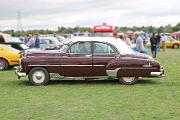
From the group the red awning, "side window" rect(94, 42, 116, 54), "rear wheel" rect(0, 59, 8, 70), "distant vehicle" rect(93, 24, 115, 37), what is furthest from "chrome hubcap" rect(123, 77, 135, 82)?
the red awning

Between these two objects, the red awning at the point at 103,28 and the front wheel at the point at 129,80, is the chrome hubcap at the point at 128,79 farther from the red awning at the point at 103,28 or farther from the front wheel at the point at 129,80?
the red awning at the point at 103,28

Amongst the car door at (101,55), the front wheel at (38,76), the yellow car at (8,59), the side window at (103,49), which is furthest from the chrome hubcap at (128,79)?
the yellow car at (8,59)

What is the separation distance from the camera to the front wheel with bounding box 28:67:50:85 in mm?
15070

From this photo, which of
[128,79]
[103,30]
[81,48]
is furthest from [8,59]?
[103,30]

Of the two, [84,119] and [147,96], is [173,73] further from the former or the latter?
[84,119]

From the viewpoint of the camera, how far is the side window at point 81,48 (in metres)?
15.1

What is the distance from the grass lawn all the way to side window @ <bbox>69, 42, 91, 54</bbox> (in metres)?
1.06

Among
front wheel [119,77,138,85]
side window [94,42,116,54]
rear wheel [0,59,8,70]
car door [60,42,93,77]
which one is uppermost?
side window [94,42,116,54]

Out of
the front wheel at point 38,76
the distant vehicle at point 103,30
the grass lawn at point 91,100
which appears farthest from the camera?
the distant vehicle at point 103,30

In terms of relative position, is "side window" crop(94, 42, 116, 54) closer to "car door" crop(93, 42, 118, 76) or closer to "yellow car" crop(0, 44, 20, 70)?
"car door" crop(93, 42, 118, 76)

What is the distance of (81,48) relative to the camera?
15.2 meters

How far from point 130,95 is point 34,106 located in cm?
288

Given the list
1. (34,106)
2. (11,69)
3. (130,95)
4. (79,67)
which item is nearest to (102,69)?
(79,67)

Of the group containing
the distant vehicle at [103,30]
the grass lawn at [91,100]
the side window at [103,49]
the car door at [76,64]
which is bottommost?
the grass lawn at [91,100]
